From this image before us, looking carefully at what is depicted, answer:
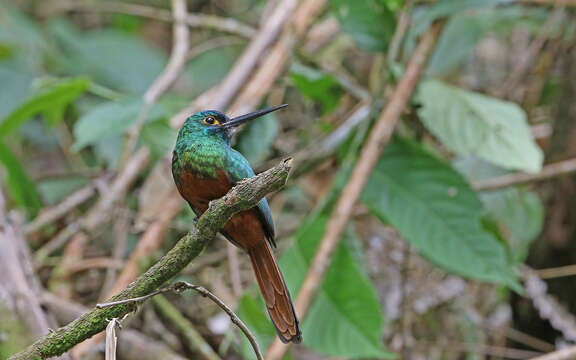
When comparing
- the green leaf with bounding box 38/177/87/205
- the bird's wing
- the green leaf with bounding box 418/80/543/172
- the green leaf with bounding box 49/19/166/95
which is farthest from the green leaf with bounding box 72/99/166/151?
the green leaf with bounding box 49/19/166/95

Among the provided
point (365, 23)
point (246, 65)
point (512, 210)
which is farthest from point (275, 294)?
point (512, 210)

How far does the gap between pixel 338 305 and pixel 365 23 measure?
86cm

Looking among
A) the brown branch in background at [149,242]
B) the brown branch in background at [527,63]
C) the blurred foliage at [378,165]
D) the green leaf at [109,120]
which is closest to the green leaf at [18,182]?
the blurred foliage at [378,165]

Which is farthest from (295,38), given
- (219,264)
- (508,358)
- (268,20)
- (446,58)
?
(508,358)

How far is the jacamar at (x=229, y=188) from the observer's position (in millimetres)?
1190

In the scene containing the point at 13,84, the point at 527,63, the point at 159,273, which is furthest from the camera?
the point at 13,84

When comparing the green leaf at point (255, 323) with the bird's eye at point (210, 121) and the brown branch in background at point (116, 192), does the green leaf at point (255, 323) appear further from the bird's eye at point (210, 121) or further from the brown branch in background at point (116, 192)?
the brown branch in background at point (116, 192)

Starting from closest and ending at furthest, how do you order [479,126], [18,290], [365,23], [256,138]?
[18,290] < [479,126] < [365,23] < [256,138]

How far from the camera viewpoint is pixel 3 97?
3.18 metres

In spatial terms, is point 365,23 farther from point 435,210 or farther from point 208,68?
point 208,68

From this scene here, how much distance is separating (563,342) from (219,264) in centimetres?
130

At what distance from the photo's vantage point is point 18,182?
81.2 inches

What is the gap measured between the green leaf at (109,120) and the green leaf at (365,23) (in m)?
0.62

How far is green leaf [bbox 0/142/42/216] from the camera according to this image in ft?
6.58
